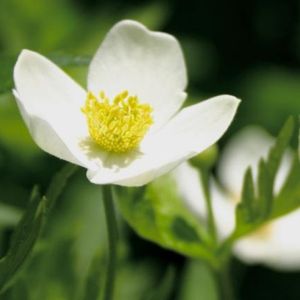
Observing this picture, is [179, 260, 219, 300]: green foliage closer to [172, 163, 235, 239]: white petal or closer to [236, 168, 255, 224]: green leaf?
[172, 163, 235, 239]: white petal

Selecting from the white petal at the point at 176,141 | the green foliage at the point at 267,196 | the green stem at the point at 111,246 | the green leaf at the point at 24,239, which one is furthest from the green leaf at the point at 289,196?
the green leaf at the point at 24,239

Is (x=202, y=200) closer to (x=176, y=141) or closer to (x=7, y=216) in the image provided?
(x=7, y=216)

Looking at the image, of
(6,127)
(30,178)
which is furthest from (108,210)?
(30,178)

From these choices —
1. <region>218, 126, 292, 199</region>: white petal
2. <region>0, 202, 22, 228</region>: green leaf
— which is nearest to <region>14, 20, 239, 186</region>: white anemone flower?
<region>0, 202, 22, 228</region>: green leaf

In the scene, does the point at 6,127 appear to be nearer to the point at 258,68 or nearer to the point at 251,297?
the point at 251,297

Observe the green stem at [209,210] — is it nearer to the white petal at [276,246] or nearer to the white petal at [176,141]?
the white petal at [176,141]

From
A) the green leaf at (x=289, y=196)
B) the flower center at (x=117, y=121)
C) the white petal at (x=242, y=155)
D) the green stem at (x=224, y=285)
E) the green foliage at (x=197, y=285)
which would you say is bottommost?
the white petal at (x=242, y=155)
